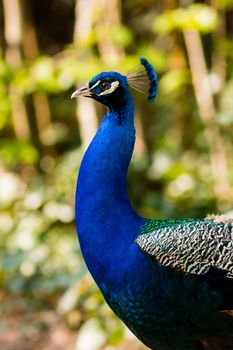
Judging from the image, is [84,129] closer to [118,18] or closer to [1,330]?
[118,18]

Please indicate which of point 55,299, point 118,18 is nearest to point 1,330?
point 55,299

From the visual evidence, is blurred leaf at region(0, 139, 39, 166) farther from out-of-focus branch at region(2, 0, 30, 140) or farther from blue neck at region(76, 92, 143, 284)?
blue neck at region(76, 92, 143, 284)

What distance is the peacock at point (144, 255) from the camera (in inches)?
80.5

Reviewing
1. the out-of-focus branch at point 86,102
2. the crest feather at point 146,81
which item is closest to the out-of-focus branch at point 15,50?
the out-of-focus branch at point 86,102

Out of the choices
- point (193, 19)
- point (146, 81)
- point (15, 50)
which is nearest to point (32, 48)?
point (15, 50)

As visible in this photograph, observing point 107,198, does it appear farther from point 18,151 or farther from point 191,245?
point 18,151

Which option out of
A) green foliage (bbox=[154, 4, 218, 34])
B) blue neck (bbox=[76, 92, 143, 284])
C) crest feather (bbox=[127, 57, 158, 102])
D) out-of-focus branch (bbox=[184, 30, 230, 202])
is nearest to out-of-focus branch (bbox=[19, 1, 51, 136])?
out-of-focus branch (bbox=[184, 30, 230, 202])

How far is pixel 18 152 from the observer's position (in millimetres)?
4695

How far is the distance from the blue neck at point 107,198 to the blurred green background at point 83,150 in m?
1.07

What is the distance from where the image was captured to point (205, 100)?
505 centimetres

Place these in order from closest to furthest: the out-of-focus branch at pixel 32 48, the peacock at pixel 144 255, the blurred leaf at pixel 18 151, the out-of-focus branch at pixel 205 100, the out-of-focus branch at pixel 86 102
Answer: the peacock at pixel 144 255 < the out-of-focus branch at pixel 86 102 < the blurred leaf at pixel 18 151 < the out-of-focus branch at pixel 205 100 < the out-of-focus branch at pixel 32 48

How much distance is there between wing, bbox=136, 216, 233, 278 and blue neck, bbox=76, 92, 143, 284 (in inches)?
2.7

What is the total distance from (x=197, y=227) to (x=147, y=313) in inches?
12.2

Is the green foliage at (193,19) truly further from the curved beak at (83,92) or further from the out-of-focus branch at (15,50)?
the curved beak at (83,92)
